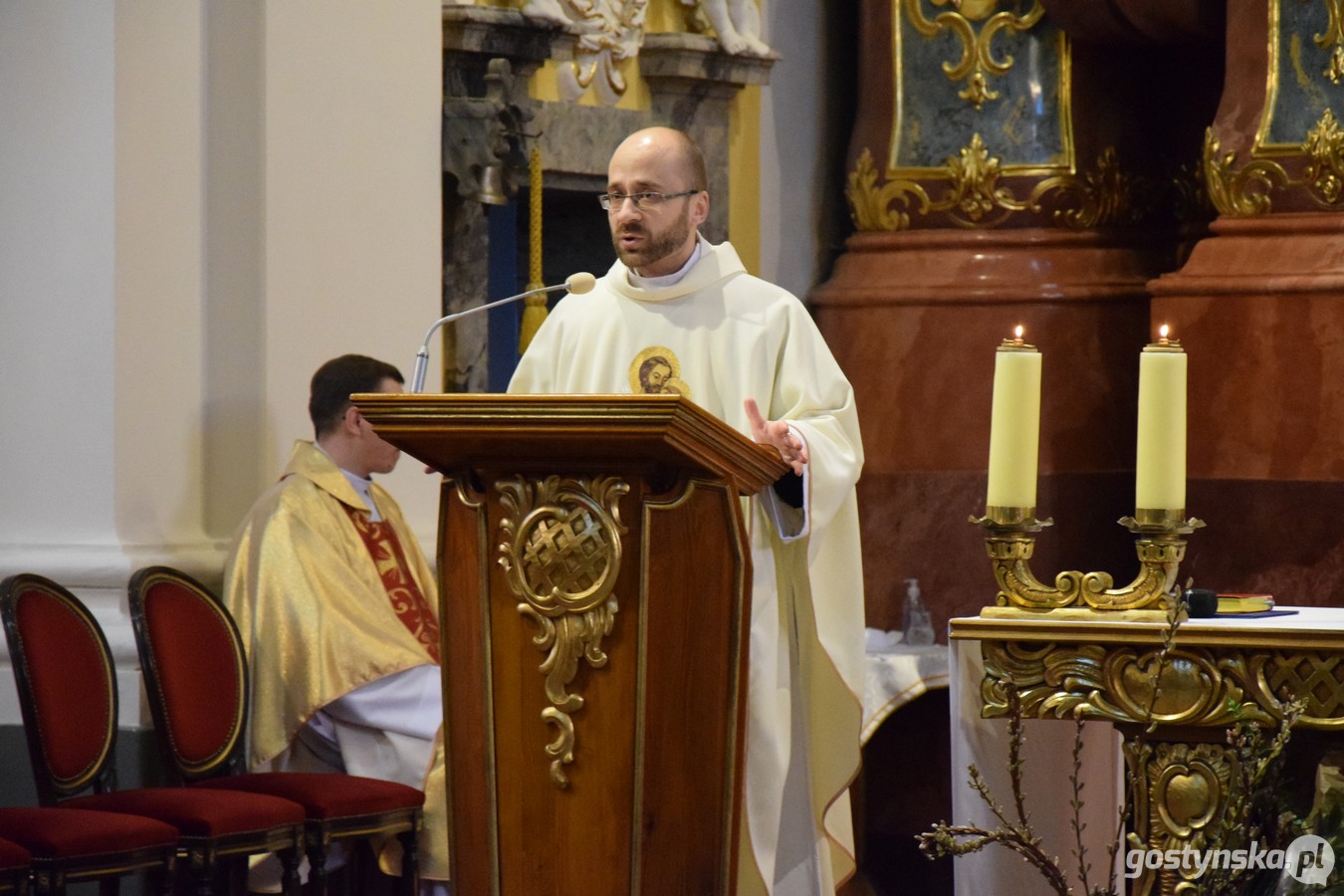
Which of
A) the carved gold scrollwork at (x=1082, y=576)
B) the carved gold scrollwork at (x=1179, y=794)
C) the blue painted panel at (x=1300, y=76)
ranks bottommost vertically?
the carved gold scrollwork at (x=1179, y=794)

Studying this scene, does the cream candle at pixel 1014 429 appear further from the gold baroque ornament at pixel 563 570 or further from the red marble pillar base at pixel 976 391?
the red marble pillar base at pixel 976 391

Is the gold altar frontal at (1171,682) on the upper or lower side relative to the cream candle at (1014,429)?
lower

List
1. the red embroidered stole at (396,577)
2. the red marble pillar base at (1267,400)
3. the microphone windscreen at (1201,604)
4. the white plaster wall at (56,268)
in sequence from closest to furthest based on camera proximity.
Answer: the microphone windscreen at (1201,604) → the white plaster wall at (56,268) → the red embroidered stole at (396,577) → the red marble pillar base at (1267,400)

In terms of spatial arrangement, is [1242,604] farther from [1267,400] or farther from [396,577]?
[1267,400]

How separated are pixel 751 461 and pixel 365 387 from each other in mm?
1716

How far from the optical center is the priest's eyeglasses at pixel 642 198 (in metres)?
4.19

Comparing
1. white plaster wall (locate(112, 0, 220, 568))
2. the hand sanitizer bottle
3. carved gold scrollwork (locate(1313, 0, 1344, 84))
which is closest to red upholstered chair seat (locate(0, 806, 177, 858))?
white plaster wall (locate(112, 0, 220, 568))

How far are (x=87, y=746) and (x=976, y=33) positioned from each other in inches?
164

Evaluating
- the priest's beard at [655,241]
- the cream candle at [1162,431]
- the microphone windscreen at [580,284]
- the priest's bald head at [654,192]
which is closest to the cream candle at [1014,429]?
the cream candle at [1162,431]

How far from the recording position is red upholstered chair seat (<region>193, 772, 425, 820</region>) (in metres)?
4.45

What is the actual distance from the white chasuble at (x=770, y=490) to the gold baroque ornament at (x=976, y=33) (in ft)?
9.73

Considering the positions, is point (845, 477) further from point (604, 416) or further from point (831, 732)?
point (604, 416)

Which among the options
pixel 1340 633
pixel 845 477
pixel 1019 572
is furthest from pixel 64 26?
pixel 1340 633

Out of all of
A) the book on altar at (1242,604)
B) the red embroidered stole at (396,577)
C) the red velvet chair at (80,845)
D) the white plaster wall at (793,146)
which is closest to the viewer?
the book on altar at (1242,604)
